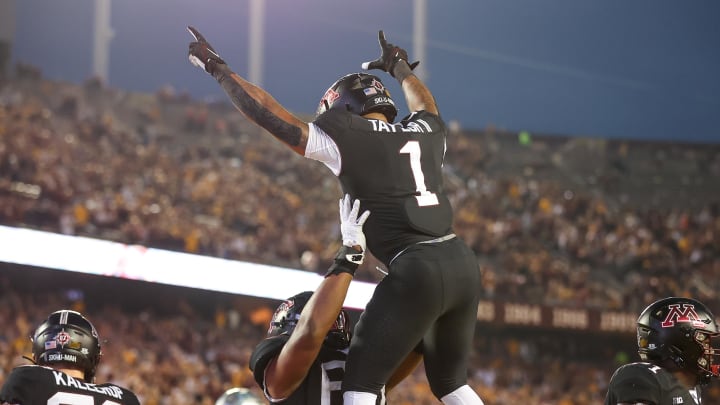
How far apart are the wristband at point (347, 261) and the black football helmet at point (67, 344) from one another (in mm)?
1321

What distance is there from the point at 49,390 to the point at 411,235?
6.20ft

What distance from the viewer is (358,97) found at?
16.9 feet

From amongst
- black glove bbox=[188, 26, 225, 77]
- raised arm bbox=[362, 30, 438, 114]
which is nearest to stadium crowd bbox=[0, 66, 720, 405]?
raised arm bbox=[362, 30, 438, 114]

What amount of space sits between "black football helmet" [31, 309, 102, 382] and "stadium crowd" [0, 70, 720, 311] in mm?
12514

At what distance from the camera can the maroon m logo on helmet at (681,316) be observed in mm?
4803

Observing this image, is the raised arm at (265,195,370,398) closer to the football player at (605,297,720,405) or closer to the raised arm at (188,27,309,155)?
the raised arm at (188,27,309,155)

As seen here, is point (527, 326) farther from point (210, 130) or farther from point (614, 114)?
point (614, 114)

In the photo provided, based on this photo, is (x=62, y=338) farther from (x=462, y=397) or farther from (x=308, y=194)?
(x=308, y=194)

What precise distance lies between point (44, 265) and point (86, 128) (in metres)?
5.20

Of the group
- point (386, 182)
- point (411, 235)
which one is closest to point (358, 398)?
point (411, 235)

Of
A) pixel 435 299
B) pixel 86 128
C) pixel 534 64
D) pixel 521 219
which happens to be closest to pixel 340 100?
pixel 435 299

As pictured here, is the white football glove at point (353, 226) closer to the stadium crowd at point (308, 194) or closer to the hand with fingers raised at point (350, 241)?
the hand with fingers raised at point (350, 241)

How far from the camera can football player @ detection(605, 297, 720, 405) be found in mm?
4559

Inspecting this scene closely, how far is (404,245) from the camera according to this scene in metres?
4.78
